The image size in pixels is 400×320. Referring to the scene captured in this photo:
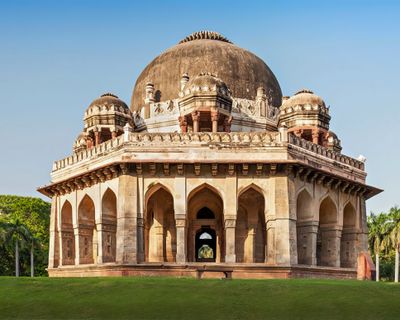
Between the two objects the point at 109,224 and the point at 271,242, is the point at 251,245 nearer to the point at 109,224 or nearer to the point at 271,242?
the point at 271,242

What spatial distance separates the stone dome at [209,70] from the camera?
3322 cm

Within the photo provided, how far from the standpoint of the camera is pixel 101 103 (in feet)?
102

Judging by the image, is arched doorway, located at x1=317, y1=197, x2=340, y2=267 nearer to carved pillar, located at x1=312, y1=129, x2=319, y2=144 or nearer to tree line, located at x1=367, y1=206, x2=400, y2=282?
carved pillar, located at x1=312, y1=129, x2=319, y2=144

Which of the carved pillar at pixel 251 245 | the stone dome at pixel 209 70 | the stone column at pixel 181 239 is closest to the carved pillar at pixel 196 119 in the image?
the stone column at pixel 181 239

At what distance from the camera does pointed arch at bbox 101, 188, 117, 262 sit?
89.6ft

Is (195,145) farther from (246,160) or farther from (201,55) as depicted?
(201,55)

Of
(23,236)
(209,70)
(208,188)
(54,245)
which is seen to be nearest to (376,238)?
(209,70)

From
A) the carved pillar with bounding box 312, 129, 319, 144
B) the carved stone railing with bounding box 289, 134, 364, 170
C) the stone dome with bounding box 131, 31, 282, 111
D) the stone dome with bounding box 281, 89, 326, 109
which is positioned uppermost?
the stone dome with bounding box 131, 31, 282, 111

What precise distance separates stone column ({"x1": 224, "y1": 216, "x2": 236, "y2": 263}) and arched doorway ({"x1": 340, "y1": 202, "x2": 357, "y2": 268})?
7200 millimetres

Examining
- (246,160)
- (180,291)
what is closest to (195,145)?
(246,160)

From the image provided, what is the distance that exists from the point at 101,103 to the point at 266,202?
10.2 meters

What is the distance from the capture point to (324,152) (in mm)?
28188

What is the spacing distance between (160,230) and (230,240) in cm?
430

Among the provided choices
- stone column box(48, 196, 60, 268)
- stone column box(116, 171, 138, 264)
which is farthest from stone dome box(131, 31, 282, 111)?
stone column box(116, 171, 138, 264)
